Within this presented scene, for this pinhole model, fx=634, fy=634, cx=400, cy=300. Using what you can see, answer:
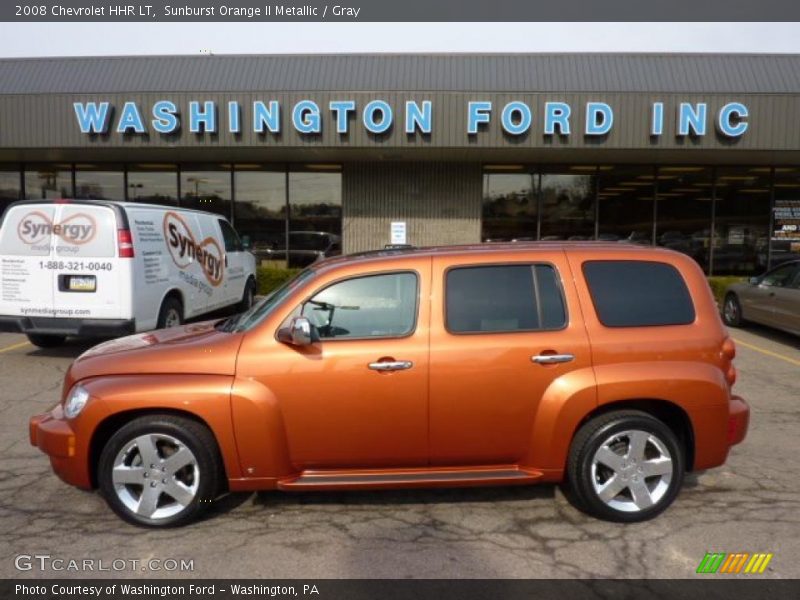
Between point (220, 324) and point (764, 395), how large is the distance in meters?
5.73

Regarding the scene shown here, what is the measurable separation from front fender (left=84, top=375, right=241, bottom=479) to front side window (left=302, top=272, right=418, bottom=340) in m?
0.65

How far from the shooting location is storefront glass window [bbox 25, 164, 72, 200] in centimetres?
1717

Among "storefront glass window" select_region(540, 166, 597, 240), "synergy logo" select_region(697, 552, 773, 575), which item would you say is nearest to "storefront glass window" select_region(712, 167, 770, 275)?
"storefront glass window" select_region(540, 166, 597, 240)

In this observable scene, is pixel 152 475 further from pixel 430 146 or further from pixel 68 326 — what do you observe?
pixel 430 146

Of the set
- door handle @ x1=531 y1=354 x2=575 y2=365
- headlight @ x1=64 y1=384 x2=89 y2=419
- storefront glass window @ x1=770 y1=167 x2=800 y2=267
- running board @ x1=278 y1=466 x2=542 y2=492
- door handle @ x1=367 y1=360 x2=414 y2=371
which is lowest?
running board @ x1=278 y1=466 x2=542 y2=492

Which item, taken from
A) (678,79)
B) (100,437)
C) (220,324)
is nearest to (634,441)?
(220,324)

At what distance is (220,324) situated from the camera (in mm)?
4527

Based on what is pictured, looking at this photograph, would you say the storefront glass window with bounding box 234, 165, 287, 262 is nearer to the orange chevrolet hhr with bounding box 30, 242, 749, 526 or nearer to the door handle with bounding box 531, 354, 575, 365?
the orange chevrolet hhr with bounding box 30, 242, 749, 526

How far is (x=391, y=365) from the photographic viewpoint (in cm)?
366

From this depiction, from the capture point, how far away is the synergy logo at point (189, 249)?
8852 millimetres

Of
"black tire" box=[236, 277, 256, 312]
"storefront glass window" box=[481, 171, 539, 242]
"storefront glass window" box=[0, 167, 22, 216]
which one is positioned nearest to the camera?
"black tire" box=[236, 277, 256, 312]

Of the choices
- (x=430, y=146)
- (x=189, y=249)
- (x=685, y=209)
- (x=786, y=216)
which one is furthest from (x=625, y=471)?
(x=786, y=216)

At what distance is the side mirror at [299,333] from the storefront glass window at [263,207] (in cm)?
1327
